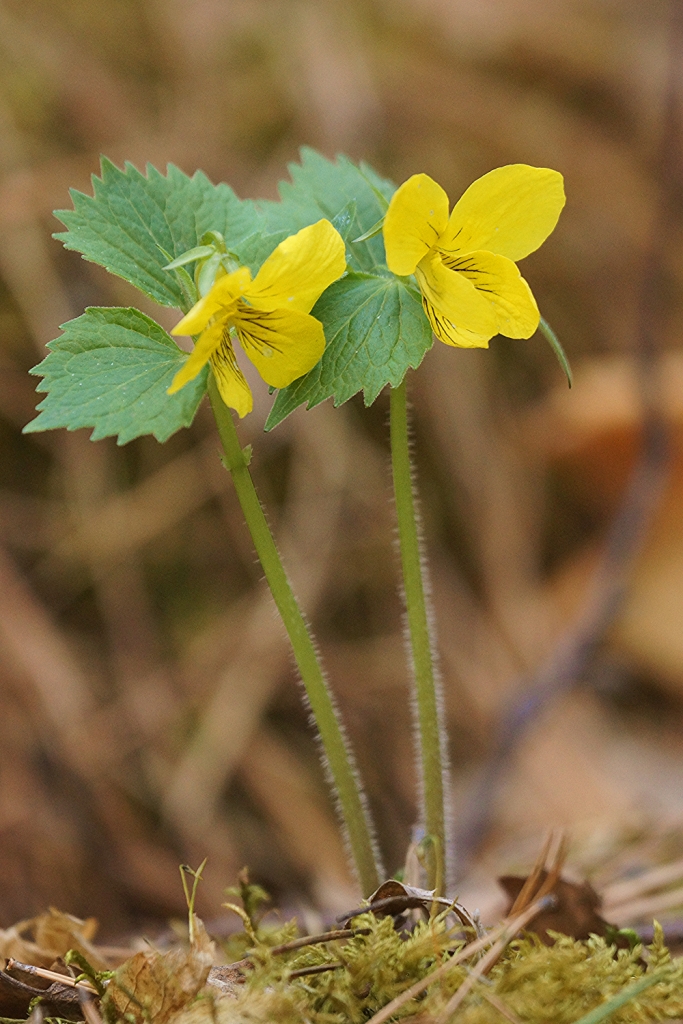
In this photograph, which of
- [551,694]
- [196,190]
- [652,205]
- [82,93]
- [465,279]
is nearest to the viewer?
[465,279]

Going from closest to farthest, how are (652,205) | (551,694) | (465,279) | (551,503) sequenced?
(465,279), (551,694), (551,503), (652,205)

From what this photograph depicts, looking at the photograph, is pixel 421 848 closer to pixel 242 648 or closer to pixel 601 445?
pixel 242 648

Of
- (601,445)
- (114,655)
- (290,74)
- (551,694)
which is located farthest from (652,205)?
(114,655)

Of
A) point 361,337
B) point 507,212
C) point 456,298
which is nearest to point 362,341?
point 361,337

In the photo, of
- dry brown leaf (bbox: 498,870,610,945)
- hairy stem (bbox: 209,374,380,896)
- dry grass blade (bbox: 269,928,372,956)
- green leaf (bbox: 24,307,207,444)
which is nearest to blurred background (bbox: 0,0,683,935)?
dry brown leaf (bbox: 498,870,610,945)

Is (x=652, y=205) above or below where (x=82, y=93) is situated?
below

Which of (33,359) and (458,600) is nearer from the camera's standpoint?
(33,359)

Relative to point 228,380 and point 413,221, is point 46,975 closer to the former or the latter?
point 228,380
